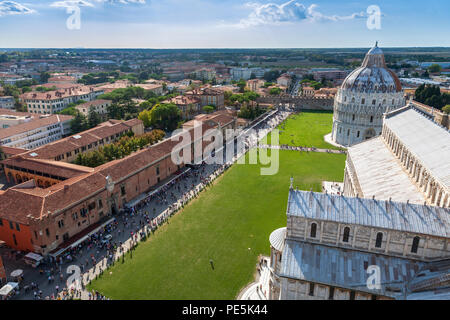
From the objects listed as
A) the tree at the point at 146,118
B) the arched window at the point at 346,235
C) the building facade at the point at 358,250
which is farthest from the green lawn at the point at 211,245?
the tree at the point at 146,118

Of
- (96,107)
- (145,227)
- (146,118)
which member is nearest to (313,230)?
(145,227)

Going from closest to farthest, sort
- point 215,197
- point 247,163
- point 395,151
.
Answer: point 395,151
point 215,197
point 247,163

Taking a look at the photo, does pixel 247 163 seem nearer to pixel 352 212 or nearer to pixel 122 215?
pixel 122 215

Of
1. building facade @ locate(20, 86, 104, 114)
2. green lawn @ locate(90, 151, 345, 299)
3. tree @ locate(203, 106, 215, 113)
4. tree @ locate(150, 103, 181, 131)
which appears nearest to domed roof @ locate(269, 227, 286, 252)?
green lawn @ locate(90, 151, 345, 299)

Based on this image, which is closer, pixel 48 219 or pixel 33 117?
pixel 48 219

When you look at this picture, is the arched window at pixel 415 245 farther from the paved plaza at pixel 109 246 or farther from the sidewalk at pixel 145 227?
the sidewalk at pixel 145 227

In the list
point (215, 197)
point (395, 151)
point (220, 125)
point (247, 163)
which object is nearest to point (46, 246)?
point (215, 197)
